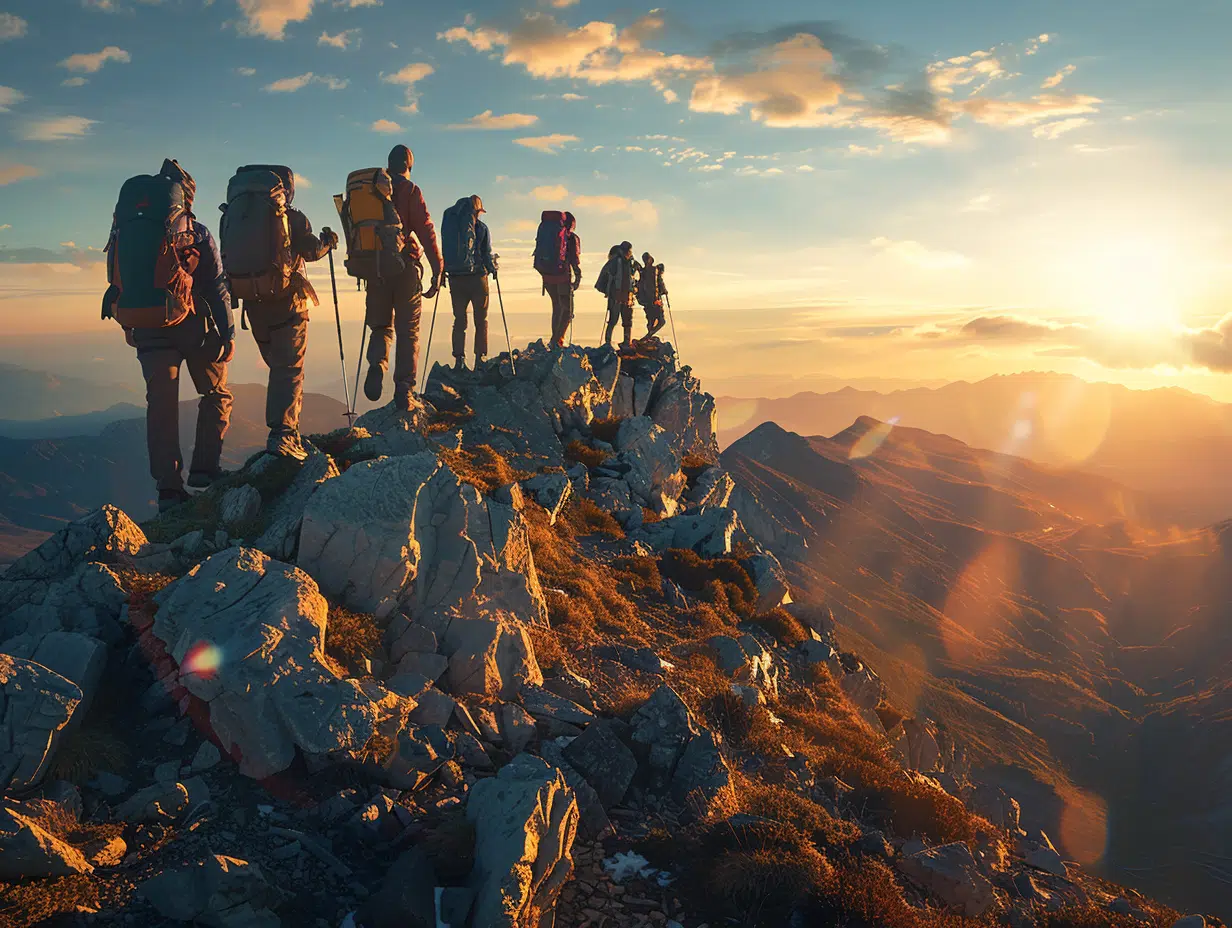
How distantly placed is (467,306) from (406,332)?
22.3 feet

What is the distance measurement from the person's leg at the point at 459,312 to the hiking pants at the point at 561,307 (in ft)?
16.8

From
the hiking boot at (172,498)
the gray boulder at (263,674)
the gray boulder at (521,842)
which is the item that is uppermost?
the hiking boot at (172,498)

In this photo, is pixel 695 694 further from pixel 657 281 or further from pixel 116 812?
pixel 657 281

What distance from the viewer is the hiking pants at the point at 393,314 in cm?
1641

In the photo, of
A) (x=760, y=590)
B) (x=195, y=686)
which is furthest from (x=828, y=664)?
(x=195, y=686)

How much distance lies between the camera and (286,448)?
44.0 feet

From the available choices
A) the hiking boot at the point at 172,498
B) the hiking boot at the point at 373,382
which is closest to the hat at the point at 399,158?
the hiking boot at the point at 373,382

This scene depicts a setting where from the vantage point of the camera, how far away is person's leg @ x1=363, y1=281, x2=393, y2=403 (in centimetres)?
1661

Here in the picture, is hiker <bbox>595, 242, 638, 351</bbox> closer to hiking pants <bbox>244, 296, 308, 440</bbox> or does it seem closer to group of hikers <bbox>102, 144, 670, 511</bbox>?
group of hikers <bbox>102, 144, 670, 511</bbox>

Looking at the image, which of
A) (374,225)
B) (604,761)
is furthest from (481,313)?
(604,761)

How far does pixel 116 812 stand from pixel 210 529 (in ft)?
18.8

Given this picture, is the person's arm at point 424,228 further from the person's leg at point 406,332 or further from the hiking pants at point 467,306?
the hiking pants at point 467,306

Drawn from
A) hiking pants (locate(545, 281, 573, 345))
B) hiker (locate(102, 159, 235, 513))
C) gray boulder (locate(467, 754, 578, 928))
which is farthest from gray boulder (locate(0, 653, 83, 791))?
hiking pants (locate(545, 281, 573, 345))

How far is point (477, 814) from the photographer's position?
7.09 meters
